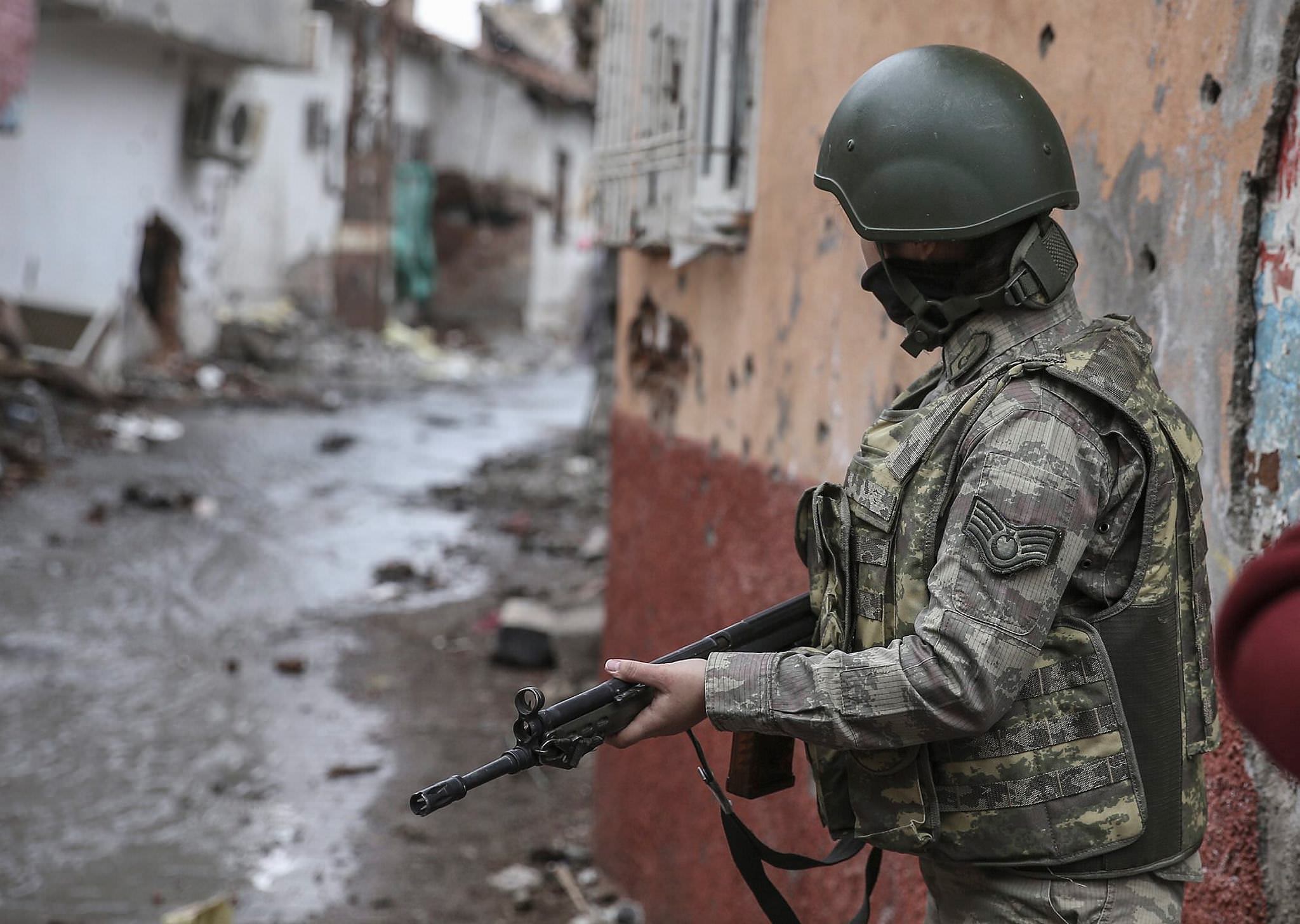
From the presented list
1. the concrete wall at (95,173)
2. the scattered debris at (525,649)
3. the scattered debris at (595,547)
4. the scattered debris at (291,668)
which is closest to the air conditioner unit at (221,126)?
the concrete wall at (95,173)

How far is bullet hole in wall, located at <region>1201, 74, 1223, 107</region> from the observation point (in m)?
1.86

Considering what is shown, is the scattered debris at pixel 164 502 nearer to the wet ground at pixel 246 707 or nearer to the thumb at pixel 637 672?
the wet ground at pixel 246 707

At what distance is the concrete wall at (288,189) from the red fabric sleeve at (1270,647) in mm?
16525

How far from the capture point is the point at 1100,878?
4.82 feet

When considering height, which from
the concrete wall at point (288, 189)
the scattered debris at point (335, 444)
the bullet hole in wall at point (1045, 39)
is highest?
the concrete wall at point (288, 189)

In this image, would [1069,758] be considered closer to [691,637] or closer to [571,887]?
[691,637]

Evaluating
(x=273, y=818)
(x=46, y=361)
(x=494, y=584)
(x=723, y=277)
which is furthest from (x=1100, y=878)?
(x=46, y=361)

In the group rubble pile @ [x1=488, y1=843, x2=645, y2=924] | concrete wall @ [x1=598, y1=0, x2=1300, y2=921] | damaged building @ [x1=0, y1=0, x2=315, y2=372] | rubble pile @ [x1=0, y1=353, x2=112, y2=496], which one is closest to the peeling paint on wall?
concrete wall @ [x1=598, y1=0, x2=1300, y2=921]

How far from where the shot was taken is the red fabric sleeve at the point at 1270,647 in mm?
800

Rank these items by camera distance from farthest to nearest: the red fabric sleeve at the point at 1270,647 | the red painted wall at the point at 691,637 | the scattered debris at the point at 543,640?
the scattered debris at the point at 543,640 < the red painted wall at the point at 691,637 < the red fabric sleeve at the point at 1270,647

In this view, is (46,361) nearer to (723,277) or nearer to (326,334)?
(326,334)

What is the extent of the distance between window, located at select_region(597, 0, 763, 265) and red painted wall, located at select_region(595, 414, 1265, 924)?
591 mm

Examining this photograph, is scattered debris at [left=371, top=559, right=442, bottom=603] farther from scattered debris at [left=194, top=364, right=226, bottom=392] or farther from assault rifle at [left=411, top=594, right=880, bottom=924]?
scattered debris at [left=194, top=364, right=226, bottom=392]

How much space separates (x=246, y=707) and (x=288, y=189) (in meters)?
13.9
